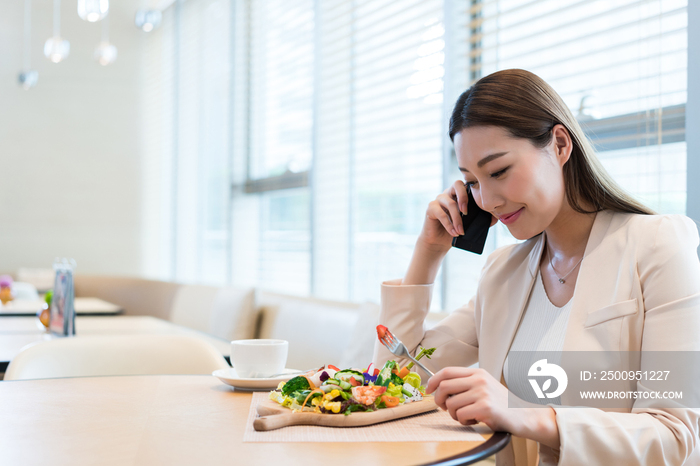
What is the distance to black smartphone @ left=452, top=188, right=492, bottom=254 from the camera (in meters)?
1.34

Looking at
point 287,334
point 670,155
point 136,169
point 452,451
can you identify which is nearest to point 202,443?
point 452,451

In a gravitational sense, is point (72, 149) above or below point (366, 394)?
above

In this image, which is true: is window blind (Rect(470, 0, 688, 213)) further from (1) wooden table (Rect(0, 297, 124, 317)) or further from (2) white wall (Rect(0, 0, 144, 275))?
(2) white wall (Rect(0, 0, 144, 275))

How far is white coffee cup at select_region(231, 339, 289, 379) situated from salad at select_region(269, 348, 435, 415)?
0.17 meters

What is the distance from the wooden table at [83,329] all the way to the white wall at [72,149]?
114 inches

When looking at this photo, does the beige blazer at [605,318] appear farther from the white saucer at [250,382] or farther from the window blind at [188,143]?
the window blind at [188,143]

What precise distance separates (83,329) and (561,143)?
7.33 feet

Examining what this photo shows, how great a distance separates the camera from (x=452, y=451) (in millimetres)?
699

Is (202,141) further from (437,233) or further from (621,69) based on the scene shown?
(437,233)

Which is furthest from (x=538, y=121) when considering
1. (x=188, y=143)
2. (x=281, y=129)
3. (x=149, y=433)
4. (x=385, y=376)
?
(x=188, y=143)

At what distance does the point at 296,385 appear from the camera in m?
0.89

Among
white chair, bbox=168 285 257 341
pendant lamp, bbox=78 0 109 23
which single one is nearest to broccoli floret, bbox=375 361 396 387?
white chair, bbox=168 285 257 341

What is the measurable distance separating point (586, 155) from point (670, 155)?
32.8 inches

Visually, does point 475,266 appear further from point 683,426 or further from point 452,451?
point 452,451
